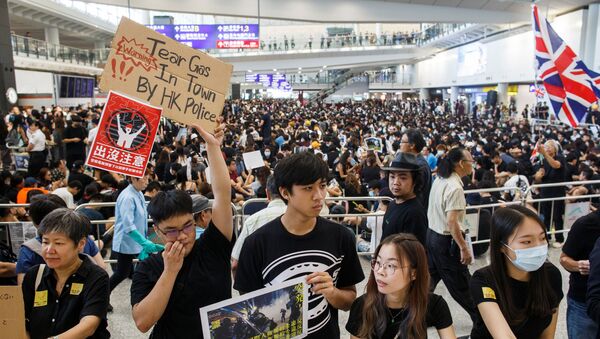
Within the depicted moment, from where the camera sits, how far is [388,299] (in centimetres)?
222

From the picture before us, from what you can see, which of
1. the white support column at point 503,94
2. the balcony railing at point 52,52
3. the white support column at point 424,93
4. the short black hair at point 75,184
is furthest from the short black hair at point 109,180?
the white support column at point 424,93

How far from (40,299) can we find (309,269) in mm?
1489

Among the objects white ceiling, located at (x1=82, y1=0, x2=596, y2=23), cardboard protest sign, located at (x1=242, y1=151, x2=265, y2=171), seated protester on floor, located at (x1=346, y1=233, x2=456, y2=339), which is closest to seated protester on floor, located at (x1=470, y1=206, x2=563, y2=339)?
seated protester on floor, located at (x1=346, y1=233, x2=456, y2=339)

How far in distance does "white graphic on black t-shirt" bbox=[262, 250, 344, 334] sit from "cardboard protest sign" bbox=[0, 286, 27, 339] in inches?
46.9

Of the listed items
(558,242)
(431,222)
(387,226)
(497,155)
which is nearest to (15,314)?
(387,226)

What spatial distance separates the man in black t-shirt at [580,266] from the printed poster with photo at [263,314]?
1852 mm

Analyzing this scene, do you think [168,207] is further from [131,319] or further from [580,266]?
[131,319]

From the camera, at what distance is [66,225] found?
2.48m

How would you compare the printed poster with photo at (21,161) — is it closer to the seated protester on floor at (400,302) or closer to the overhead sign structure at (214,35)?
the overhead sign structure at (214,35)

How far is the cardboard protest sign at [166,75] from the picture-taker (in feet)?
9.77

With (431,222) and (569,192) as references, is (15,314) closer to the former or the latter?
(431,222)

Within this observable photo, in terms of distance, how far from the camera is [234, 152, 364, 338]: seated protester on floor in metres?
2.24

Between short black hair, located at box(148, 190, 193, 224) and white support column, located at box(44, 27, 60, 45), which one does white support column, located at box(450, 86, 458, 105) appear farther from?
short black hair, located at box(148, 190, 193, 224)

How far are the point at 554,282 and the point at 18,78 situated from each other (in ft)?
85.4
